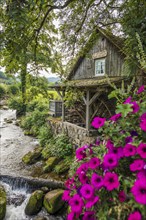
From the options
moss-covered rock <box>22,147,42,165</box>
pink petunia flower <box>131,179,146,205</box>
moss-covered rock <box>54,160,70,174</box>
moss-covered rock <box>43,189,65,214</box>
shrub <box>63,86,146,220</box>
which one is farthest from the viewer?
moss-covered rock <box>22,147,42,165</box>

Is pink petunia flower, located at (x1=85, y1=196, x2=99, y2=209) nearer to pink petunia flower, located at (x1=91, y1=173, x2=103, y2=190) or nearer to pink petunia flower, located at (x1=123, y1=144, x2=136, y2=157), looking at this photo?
pink petunia flower, located at (x1=91, y1=173, x2=103, y2=190)

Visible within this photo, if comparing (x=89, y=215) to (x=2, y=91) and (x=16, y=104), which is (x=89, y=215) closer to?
(x=16, y=104)

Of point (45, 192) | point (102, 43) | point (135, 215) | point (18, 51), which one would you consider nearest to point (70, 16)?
point (102, 43)

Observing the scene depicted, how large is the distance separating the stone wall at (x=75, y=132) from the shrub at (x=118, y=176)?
5458 mm

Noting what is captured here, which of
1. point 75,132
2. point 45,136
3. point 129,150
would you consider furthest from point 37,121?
point 129,150

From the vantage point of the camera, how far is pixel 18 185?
602 centimetres

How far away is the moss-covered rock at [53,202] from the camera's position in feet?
15.8

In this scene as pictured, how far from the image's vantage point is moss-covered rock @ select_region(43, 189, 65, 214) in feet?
15.8

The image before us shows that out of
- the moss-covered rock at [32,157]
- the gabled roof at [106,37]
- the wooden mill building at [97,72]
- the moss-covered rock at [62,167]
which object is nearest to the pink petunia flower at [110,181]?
the wooden mill building at [97,72]

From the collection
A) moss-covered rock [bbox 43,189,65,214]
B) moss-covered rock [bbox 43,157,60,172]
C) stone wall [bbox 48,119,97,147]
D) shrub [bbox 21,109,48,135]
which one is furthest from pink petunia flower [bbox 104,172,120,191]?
shrub [bbox 21,109,48,135]

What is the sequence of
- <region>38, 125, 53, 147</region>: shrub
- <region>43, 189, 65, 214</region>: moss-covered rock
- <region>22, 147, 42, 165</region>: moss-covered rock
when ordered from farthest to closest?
<region>38, 125, 53, 147</region>: shrub
<region>22, 147, 42, 165</region>: moss-covered rock
<region>43, 189, 65, 214</region>: moss-covered rock

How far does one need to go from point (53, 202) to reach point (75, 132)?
3627 millimetres

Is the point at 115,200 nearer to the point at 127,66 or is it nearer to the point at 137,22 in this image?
the point at 127,66

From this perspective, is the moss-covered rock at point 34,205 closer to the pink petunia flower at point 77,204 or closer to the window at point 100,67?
the pink petunia flower at point 77,204
